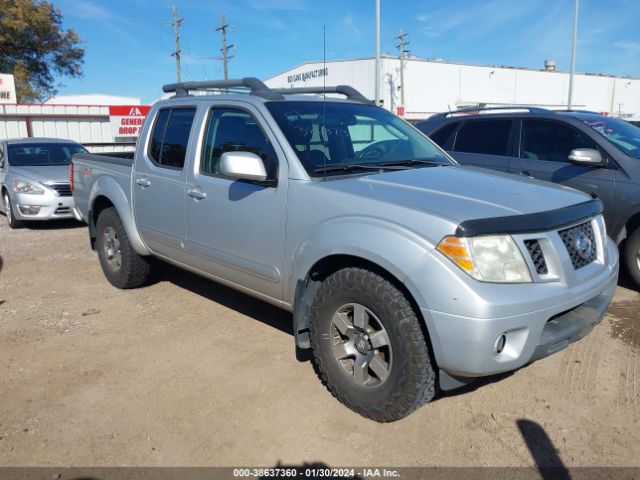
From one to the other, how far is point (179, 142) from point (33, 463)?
8.61ft

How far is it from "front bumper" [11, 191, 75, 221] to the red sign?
41.9 feet

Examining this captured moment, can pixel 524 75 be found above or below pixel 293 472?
above

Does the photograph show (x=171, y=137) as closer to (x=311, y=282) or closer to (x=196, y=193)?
(x=196, y=193)

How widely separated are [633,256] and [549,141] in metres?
1.56

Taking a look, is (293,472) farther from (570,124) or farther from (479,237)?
(570,124)

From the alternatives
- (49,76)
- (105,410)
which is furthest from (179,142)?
(49,76)

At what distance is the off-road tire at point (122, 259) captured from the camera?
5.22m

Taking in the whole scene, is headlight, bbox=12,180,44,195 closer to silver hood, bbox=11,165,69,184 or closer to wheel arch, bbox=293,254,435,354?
silver hood, bbox=11,165,69,184

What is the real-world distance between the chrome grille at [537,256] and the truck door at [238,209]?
150 cm

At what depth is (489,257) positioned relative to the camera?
2.65 metres

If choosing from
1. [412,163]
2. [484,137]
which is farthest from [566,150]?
[412,163]

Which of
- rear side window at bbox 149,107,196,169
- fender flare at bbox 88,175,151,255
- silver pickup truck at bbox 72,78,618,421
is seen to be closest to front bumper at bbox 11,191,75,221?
fender flare at bbox 88,175,151,255

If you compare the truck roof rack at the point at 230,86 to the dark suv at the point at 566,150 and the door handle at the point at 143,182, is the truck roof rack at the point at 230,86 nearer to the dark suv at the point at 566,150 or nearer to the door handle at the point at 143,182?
the door handle at the point at 143,182

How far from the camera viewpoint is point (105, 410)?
330cm
